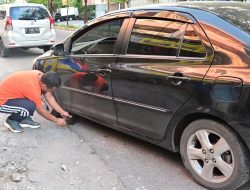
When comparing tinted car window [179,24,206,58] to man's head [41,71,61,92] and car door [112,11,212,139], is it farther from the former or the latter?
man's head [41,71,61,92]

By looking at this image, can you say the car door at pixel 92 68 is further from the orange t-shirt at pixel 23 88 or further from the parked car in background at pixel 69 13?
the parked car in background at pixel 69 13

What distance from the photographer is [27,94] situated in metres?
5.07

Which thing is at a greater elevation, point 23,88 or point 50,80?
point 50,80

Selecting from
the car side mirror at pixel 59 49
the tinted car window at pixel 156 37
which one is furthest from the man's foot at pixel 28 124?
the tinted car window at pixel 156 37

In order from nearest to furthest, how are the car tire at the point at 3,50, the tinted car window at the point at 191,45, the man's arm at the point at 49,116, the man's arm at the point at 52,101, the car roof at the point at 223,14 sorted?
the car roof at the point at 223,14, the tinted car window at the point at 191,45, the man's arm at the point at 49,116, the man's arm at the point at 52,101, the car tire at the point at 3,50

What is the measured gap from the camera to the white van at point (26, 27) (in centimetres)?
1295

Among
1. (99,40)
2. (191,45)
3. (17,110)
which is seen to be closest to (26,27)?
(17,110)

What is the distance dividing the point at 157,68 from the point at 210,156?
952 millimetres

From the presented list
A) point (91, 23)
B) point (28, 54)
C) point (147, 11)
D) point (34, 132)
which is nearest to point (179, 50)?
point (147, 11)

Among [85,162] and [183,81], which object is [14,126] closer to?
[85,162]

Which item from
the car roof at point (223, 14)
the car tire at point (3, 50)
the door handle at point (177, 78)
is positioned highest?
the car roof at point (223, 14)

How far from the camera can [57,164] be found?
4297 millimetres

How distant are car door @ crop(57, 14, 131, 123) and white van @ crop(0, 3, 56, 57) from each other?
804 centimetres

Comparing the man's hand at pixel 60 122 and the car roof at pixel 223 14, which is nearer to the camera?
the car roof at pixel 223 14
